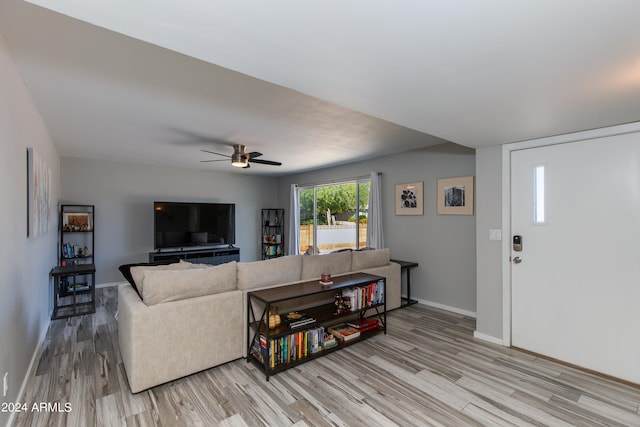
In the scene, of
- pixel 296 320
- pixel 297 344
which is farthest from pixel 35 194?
pixel 297 344

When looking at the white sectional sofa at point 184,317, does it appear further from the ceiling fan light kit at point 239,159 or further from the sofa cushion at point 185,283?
the ceiling fan light kit at point 239,159

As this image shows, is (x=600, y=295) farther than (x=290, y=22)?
Yes

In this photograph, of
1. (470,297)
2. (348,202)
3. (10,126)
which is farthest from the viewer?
(348,202)

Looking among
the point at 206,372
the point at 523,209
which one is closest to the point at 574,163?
the point at 523,209

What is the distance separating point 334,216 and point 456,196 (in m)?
2.80

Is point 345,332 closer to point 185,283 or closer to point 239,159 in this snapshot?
point 185,283

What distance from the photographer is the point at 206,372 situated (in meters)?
2.59

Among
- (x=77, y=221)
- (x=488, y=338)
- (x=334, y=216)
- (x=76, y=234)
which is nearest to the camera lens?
(x=488, y=338)

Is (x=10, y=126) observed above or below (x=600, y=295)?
above

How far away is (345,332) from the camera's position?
3.18m

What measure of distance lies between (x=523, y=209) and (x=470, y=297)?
1.56 meters

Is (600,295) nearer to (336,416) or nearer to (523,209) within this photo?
(523,209)

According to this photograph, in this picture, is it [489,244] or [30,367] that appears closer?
[30,367]

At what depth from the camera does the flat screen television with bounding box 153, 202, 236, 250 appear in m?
5.96
